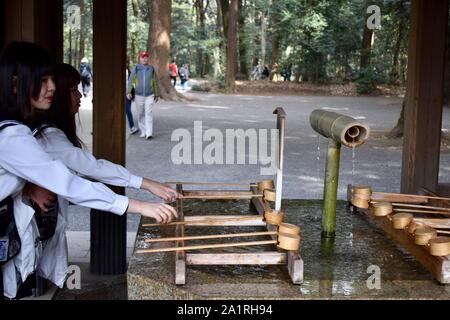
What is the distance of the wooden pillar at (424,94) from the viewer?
454 cm

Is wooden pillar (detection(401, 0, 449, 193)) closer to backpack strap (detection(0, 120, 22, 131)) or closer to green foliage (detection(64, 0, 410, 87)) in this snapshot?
backpack strap (detection(0, 120, 22, 131))

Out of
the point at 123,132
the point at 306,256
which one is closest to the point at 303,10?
the point at 123,132

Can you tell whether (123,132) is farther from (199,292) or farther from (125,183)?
(199,292)

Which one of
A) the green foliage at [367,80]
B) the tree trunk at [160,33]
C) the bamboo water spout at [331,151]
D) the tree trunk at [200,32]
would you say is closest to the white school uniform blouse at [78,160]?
the bamboo water spout at [331,151]

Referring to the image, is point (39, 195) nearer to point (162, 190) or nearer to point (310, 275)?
point (162, 190)

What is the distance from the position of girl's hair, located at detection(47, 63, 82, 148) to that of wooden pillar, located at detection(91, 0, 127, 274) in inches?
58.6

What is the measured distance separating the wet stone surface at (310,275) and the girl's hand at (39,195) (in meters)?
0.41

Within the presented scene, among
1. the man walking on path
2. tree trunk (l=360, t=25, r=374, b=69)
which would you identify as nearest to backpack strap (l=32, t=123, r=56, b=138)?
the man walking on path

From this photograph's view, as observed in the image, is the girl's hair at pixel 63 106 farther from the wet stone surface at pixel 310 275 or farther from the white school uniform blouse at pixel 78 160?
the wet stone surface at pixel 310 275

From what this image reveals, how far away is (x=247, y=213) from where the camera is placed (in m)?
3.04

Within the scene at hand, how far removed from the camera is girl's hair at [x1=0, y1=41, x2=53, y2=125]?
93.7 inches

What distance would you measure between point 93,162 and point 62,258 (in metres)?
0.50

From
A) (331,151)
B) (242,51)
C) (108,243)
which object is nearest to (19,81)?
(331,151)

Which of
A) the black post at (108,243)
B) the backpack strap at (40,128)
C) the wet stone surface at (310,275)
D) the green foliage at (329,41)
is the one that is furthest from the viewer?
the green foliage at (329,41)
